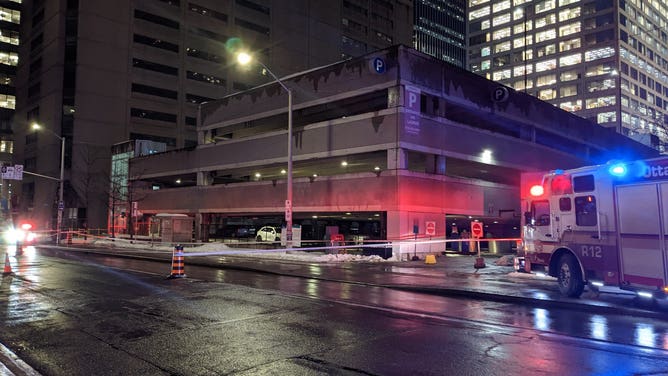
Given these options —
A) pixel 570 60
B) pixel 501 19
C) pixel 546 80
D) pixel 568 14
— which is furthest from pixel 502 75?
pixel 568 14

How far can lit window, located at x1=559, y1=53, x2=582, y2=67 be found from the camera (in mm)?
112000

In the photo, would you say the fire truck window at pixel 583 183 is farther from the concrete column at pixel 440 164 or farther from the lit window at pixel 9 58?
the lit window at pixel 9 58

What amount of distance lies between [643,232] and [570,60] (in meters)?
117

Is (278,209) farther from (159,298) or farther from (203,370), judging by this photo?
(203,370)

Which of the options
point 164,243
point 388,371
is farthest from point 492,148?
point 388,371

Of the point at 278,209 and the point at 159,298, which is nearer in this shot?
the point at 159,298

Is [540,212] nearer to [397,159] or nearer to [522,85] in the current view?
[397,159]

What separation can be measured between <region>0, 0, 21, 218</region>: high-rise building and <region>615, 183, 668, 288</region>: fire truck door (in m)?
97.5

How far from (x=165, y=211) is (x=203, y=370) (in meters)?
45.5

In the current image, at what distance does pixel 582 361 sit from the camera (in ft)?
21.1

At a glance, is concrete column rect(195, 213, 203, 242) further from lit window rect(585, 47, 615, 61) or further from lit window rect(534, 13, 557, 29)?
lit window rect(534, 13, 557, 29)

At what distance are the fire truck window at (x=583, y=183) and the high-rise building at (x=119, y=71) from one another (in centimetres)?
5993

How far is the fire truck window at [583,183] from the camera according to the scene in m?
11.6

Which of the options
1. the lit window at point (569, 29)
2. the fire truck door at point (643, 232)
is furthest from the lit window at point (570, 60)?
the fire truck door at point (643, 232)
